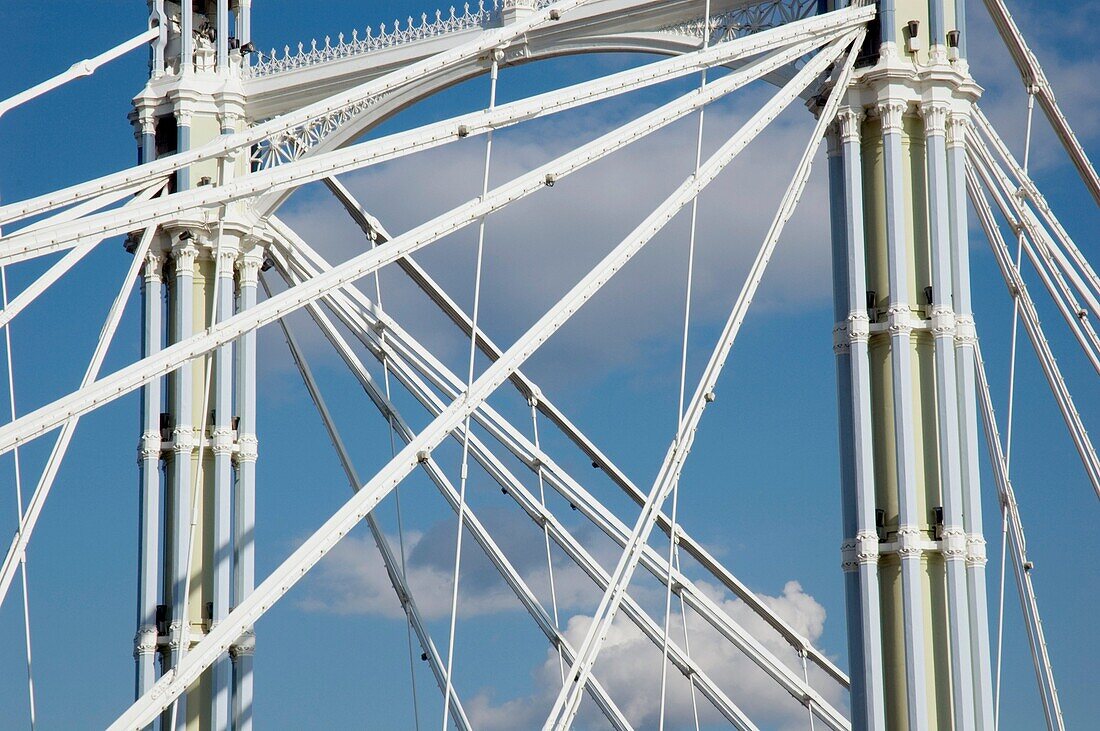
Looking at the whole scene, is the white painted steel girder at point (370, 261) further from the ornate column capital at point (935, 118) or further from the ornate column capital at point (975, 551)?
the ornate column capital at point (975, 551)

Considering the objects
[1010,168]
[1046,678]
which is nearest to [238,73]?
[1010,168]

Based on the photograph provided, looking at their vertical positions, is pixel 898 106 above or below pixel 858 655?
above

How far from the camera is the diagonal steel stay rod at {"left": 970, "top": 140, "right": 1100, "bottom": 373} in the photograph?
2112 centimetres

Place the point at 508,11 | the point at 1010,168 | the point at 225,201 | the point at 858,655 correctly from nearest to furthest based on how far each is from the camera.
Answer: the point at 225,201 → the point at 858,655 → the point at 1010,168 → the point at 508,11

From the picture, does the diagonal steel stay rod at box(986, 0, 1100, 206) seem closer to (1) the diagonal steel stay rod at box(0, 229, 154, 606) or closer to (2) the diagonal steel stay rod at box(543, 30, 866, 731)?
(2) the diagonal steel stay rod at box(543, 30, 866, 731)

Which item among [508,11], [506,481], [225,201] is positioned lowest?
[225,201]

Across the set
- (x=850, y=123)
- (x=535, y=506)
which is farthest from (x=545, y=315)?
(x=535, y=506)

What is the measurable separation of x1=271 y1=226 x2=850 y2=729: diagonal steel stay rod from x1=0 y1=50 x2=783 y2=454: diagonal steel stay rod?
16.8ft

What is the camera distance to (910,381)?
784 inches

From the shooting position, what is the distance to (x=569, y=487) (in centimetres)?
2531

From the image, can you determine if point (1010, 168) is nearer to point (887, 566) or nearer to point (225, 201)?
point (887, 566)

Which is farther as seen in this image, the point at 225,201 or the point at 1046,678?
the point at 1046,678

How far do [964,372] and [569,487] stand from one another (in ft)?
21.9

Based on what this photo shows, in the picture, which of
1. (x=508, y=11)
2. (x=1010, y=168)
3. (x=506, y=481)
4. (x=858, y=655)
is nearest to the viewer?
(x=858, y=655)
